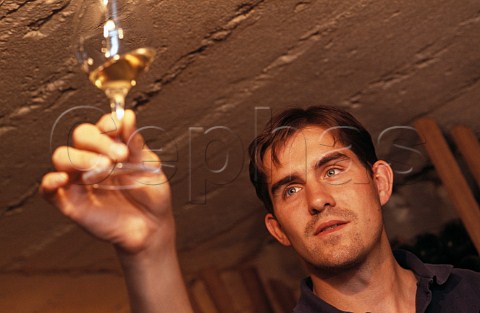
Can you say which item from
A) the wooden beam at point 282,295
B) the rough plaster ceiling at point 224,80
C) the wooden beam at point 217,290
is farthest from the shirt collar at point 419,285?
the wooden beam at point 282,295

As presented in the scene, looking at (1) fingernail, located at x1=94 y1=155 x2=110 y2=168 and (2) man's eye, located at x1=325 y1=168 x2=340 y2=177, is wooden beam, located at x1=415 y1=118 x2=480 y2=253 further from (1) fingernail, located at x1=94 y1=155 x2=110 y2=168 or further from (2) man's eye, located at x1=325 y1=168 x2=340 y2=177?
(1) fingernail, located at x1=94 y1=155 x2=110 y2=168

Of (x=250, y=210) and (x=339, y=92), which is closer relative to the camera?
(x=339, y=92)

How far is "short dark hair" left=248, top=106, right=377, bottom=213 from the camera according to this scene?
2482 mm

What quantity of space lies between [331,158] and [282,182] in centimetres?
15

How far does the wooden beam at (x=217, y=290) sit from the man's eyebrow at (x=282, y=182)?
74.2 inches

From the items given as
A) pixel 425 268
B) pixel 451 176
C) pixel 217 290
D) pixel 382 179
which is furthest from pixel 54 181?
pixel 217 290

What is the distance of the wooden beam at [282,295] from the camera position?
4.38 metres

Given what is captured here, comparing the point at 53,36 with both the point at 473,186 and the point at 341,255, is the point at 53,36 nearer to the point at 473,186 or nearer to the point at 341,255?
the point at 341,255

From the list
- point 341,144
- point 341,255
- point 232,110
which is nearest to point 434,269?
point 341,255

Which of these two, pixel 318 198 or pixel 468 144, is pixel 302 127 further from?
pixel 468 144

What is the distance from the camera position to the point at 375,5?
268 cm

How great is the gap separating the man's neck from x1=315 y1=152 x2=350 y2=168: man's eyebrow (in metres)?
0.27

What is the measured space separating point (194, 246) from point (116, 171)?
9.00 ft

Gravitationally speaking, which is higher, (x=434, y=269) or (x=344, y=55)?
(x=344, y=55)
